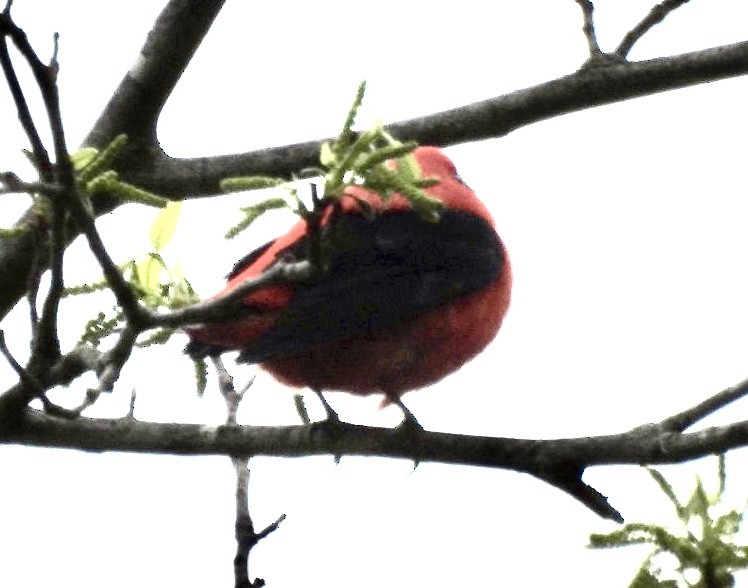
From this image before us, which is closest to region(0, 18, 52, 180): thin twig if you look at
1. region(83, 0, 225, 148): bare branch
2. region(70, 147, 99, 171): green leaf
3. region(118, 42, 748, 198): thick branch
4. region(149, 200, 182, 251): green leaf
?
region(70, 147, 99, 171): green leaf

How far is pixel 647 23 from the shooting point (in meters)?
3.29

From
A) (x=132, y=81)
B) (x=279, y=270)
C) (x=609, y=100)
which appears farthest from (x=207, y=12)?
(x=279, y=270)

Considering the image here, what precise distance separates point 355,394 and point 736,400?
5.80 ft

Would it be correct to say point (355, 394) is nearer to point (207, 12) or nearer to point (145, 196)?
point (207, 12)

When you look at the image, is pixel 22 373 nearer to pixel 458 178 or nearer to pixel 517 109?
pixel 517 109

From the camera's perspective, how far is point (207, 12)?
3582 millimetres

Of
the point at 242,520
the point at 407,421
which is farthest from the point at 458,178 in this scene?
the point at 242,520

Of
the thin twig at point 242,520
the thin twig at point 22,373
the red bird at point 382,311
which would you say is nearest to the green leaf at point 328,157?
the thin twig at point 22,373

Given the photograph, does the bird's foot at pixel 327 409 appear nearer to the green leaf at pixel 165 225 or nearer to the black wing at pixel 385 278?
the black wing at pixel 385 278

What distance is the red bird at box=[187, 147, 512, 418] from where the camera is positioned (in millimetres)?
3355

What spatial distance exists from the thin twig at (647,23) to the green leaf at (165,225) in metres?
1.45

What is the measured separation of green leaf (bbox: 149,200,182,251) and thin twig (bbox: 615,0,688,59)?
1454 mm

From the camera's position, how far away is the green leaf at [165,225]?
229 centimetres

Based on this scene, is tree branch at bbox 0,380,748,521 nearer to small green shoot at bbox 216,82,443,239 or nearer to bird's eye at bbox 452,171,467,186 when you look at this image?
small green shoot at bbox 216,82,443,239
